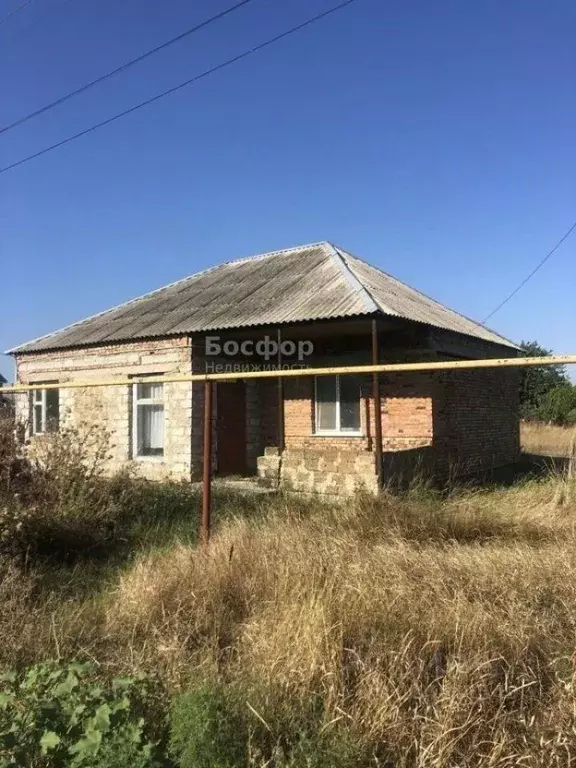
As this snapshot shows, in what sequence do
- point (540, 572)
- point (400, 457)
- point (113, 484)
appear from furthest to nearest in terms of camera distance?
point (400, 457) < point (113, 484) < point (540, 572)

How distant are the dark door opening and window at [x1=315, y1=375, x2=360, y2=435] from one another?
1.61 metres

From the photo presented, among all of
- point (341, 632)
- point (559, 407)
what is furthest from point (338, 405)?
point (559, 407)

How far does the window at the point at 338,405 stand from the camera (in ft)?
38.5

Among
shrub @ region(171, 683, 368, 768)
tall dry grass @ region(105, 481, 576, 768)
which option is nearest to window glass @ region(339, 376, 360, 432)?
tall dry grass @ region(105, 481, 576, 768)

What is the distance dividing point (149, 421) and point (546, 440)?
560 inches

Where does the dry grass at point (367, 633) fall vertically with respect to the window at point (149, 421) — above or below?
below

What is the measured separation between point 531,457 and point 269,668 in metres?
14.9

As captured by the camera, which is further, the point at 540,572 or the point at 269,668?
the point at 540,572

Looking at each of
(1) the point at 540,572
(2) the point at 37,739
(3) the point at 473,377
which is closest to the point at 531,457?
(3) the point at 473,377

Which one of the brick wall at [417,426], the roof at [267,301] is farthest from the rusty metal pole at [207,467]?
the roof at [267,301]

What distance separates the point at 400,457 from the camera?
9.19 meters

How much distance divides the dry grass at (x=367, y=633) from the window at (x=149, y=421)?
7.25 metres

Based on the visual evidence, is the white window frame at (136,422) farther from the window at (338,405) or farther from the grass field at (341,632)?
the grass field at (341,632)

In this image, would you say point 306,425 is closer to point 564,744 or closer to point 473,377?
point 473,377
